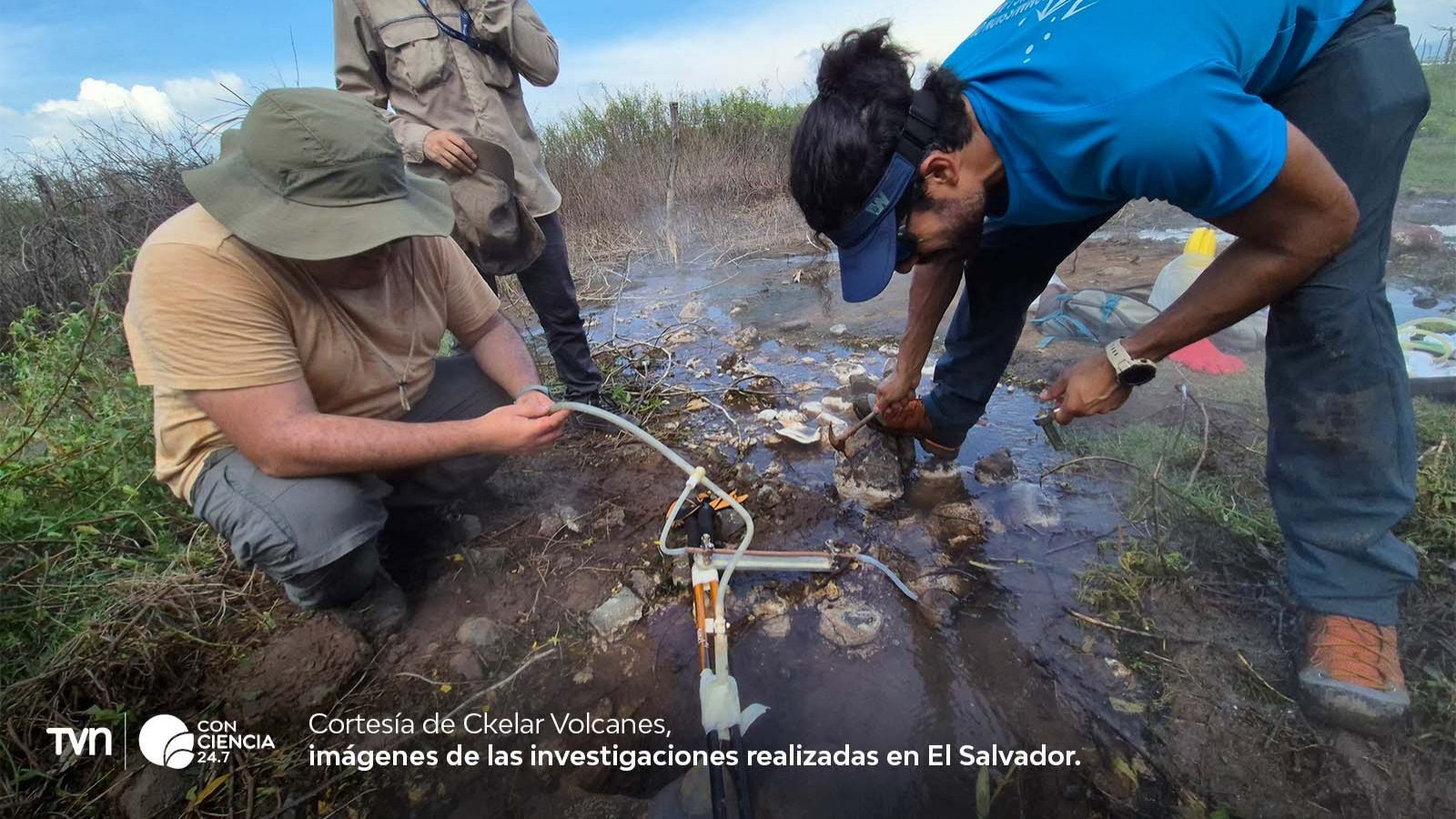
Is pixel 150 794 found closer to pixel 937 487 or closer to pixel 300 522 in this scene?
pixel 300 522

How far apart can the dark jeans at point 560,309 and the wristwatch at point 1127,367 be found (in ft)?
7.58

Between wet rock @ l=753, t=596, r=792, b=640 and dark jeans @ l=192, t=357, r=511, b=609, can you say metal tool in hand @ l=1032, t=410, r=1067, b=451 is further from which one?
dark jeans @ l=192, t=357, r=511, b=609

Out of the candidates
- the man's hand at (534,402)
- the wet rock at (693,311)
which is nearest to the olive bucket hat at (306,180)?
the man's hand at (534,402)

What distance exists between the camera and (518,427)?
1.88m

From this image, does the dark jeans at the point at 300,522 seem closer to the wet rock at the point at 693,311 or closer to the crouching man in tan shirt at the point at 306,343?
the crouching man in tan shirt at the point at 306,343

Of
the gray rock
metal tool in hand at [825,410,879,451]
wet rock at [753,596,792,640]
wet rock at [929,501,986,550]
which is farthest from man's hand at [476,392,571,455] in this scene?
the gray rock

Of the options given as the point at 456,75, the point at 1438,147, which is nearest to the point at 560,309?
the point at 456,75

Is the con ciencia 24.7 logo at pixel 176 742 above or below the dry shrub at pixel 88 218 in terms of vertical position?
below

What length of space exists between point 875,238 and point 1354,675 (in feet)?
5.74

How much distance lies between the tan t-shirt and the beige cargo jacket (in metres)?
→ 0.71

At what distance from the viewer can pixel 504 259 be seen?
281 centimetres

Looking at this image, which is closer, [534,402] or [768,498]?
[534,402]

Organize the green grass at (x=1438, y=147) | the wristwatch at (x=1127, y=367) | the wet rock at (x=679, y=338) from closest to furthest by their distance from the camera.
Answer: the wristwatch at (x=1127, y=367) → the wet rock at (x=679, y=338) → the green grass at (x=1438, y=147)

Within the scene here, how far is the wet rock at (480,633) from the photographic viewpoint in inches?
79.5
